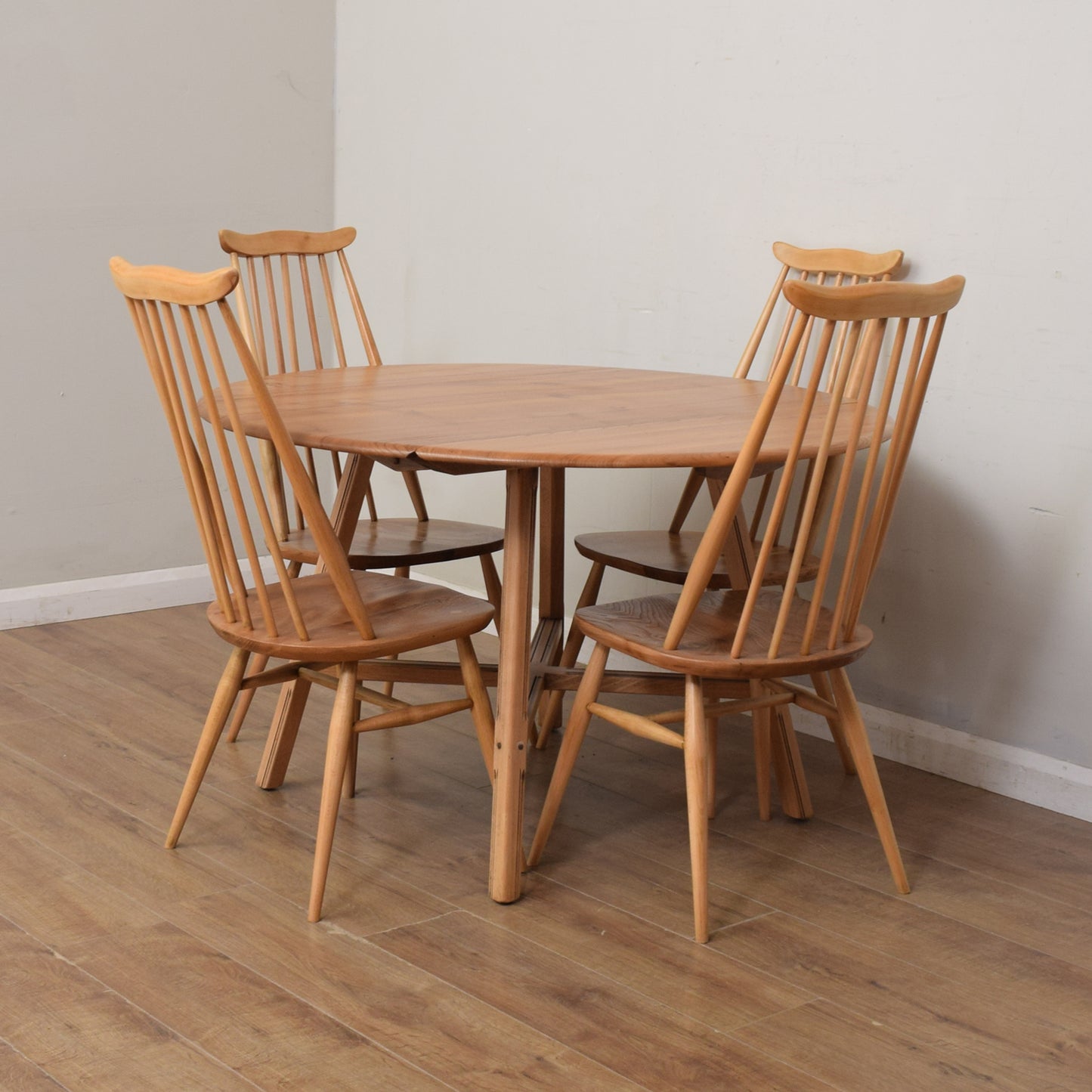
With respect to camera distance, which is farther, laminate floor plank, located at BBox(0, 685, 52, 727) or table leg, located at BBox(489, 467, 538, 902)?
laminate floor plank, located at BBox(0, 685, 52, 727)

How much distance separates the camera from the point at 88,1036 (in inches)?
68.5

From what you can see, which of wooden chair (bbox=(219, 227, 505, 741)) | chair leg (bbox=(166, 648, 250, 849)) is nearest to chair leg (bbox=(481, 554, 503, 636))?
wooden chair (bbox=(219, 227, 505, 741))

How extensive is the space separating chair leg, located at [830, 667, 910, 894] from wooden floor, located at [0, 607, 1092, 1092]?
2.3 inches

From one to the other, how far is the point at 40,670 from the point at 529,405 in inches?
62.6

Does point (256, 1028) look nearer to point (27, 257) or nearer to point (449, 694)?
point (449, 694)

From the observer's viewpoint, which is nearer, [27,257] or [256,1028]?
[256,1028]

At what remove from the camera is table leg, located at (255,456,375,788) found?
257 cm

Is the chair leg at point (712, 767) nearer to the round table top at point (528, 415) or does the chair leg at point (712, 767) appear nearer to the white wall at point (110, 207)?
the round table top at point (528, 415)

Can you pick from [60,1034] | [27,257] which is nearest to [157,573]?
[27,257]

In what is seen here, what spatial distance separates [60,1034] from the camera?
5.71ft

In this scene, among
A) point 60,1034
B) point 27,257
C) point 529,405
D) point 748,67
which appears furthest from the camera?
point 27,257

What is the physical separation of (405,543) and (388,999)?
109 centimetres

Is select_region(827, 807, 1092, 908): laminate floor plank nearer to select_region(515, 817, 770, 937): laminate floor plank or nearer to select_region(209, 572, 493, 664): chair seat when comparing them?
select_region(515, 817, 770, 937): laminate floor plank

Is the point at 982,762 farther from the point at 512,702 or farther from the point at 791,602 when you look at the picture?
the point at 512,702
